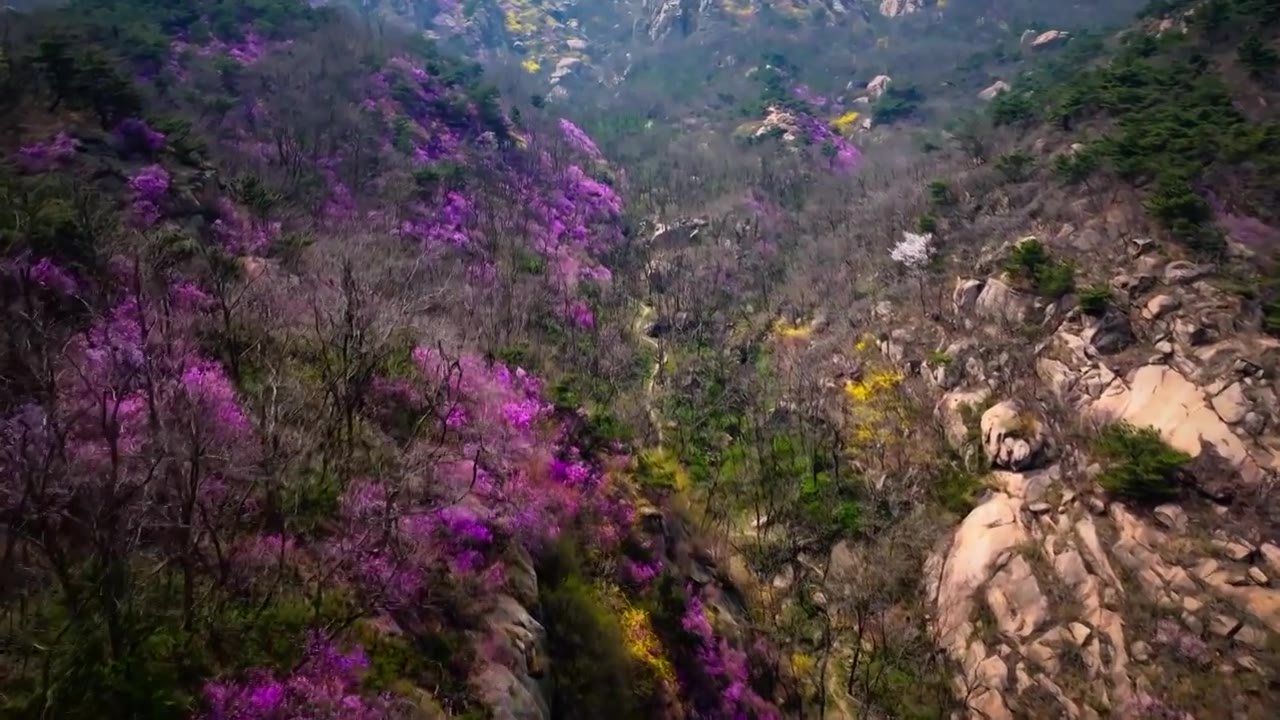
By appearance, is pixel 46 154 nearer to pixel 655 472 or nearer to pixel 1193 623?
pixel 655 472

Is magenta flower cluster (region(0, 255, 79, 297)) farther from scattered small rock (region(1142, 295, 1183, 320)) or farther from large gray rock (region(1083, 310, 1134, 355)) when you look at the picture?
→ scattered small rock (region(1142, 295, 1183, 320))

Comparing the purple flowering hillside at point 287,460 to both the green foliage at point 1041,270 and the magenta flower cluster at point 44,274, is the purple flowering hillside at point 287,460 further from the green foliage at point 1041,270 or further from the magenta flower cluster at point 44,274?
the green foliage at point 1041,270

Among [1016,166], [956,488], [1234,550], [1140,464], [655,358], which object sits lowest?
[655,358]

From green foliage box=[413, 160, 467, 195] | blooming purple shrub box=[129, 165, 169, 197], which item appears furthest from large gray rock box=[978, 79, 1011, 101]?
blooming purple shrub box=[129, 165, 169, 197]

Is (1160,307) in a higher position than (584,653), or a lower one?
higher

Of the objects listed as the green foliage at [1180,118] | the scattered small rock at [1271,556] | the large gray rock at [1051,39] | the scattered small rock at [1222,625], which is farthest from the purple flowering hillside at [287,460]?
the large gray rock at [1051,39]

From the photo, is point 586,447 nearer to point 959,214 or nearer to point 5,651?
point 5,651

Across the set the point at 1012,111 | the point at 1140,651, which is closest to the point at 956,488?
the point at 1140,651
